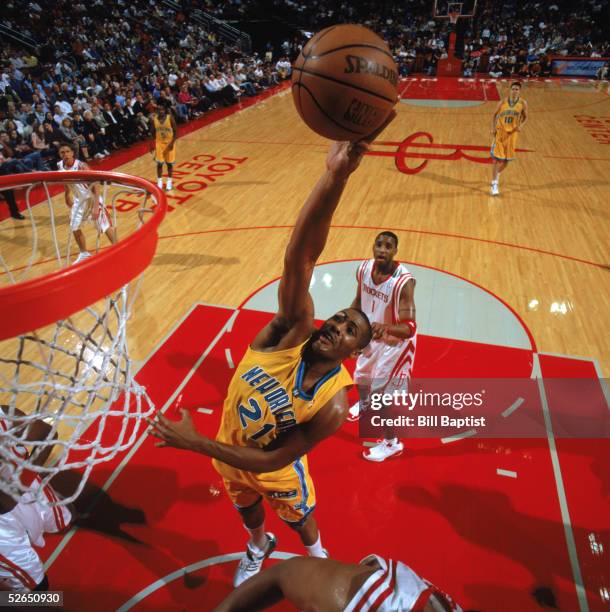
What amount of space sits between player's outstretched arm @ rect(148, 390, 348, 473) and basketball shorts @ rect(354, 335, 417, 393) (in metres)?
1.27

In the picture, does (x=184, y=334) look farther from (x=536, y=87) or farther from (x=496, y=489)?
(x=536, y=87)

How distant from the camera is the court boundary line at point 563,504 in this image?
2.50m

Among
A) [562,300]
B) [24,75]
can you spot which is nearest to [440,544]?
[562,300]

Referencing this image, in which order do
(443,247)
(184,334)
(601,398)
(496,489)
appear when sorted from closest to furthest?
(496,489)
(601,398)
(184,334)
(443,247)

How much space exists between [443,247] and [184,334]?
3.51 meters

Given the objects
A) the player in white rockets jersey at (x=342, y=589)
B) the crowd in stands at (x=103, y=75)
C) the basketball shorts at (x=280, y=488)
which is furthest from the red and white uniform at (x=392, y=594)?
the crowd in stands at (x=103, y=75)

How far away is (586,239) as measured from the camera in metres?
6.21

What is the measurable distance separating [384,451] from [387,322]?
36.3 inches

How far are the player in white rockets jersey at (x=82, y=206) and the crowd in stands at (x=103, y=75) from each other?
3.21 meters

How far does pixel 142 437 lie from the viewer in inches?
136

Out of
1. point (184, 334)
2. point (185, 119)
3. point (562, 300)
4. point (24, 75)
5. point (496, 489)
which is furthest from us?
point (185, 119)

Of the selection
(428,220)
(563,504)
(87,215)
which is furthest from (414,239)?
(87,215)

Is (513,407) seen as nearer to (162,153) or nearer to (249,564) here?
(249,564)

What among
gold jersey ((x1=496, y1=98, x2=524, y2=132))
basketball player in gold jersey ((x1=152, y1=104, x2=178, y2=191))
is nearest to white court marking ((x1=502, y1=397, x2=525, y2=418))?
gold jersey ((x1=496, y1=98, x2=524, y2=132))
